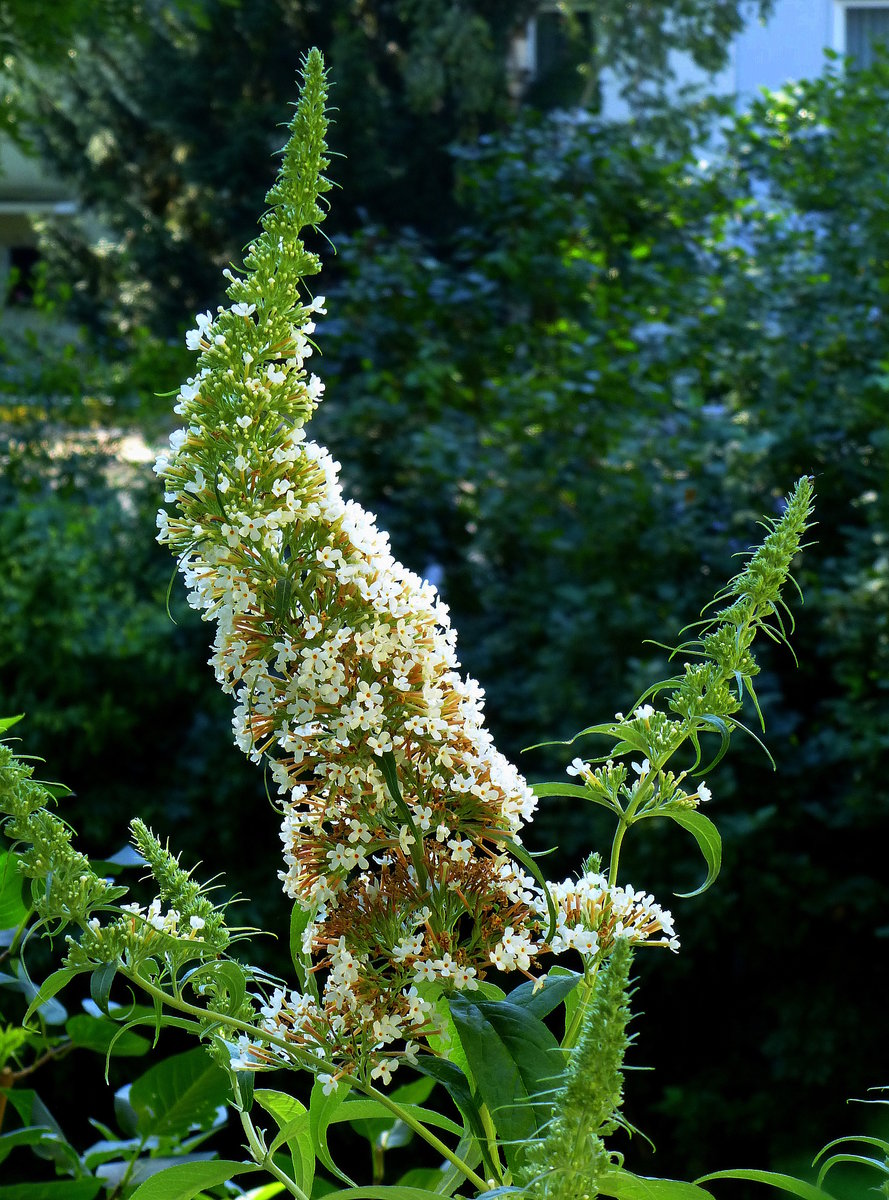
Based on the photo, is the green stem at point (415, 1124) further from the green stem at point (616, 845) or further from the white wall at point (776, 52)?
the white wall at point (776, 52)

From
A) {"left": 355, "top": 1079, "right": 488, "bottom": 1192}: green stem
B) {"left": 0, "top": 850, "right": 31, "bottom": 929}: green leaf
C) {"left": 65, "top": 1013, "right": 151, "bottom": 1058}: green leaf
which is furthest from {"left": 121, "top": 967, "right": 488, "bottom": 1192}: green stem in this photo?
{"left": 65, "top": 1013, "right": 151, "bottom": 1058}: green leaf

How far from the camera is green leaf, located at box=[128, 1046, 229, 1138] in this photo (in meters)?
1.06

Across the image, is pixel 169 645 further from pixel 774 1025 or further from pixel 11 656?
pixel 774 1025

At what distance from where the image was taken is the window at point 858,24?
7.43m

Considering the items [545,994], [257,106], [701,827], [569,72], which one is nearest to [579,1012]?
[545,994]

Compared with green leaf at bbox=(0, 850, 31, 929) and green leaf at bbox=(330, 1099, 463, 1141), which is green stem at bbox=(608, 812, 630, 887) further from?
green leaf at bbox=(0, 850, 31, 929)

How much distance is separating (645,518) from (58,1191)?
103 inches

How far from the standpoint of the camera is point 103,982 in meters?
0.58

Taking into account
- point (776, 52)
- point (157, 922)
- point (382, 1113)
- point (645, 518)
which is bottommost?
point (645, 518)

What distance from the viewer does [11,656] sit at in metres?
3.43

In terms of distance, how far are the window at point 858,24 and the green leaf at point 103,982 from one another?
315 inches

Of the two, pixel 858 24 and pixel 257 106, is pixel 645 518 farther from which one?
pixel 858 24

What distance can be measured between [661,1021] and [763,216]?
2.35 meters

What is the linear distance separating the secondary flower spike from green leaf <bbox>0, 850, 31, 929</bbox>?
1.01 ft
